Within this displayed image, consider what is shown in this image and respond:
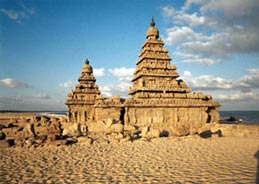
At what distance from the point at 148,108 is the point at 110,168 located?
37.9 ft

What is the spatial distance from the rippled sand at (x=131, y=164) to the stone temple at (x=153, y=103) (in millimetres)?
5034

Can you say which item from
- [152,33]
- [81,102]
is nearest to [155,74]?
[152,33]

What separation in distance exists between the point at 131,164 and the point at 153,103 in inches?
435

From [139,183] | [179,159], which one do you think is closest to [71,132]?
[179,159]

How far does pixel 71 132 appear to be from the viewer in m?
14.5

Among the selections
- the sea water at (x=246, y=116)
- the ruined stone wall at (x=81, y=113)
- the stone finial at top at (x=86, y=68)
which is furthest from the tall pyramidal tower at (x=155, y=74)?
the sea water at (x=246, y=116)

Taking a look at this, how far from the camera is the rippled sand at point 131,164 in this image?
6.75 metres

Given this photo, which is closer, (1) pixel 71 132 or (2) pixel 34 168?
(2) pixel 34 168

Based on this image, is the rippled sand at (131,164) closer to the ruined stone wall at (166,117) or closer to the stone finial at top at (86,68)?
the ruined stone wall at (166,117)

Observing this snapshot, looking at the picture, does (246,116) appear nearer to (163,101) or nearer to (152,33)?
(152,33)

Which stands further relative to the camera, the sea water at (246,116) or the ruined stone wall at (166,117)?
the sea water at (246,116)

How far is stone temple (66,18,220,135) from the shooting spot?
1839 cm

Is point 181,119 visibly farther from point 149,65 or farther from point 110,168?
point 110,168

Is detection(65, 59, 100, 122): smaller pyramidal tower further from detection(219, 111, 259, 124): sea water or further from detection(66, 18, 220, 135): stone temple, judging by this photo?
detection(219, 111, 259, 124): sea water
